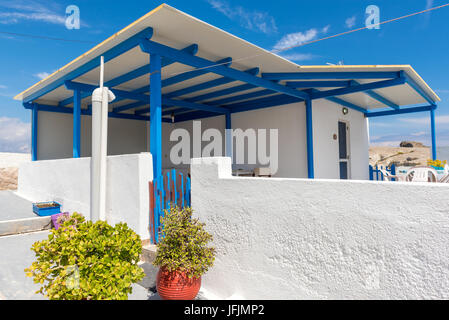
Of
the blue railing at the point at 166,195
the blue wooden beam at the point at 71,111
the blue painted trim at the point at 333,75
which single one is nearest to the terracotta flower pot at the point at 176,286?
the blue railing at the point at 166,195

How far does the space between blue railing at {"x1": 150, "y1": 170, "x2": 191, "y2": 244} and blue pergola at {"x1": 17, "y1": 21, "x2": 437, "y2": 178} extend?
1.27 ft

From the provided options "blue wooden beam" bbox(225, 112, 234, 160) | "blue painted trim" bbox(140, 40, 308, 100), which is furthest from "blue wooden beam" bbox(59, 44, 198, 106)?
"blue wooden beam" bbox(225, 112, 234, 160)

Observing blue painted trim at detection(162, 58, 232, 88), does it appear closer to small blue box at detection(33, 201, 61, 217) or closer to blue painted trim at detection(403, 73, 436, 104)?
small blue box at detection(33, 201, 61, 217)

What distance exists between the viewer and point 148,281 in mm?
3543

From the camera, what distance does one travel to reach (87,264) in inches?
90.1

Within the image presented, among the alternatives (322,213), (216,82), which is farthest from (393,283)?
(216,82)

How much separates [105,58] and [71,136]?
6.46 m

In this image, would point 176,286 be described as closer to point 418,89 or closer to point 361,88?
point 361,88

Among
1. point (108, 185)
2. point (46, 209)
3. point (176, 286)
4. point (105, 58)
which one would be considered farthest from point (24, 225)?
point (176, 286)

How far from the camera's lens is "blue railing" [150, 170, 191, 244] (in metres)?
3.84

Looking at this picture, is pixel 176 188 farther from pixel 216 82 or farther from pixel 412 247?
pixel 216 82

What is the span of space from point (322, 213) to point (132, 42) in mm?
4204

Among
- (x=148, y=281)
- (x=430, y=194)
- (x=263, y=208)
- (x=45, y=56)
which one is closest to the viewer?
(x=430, y=194)

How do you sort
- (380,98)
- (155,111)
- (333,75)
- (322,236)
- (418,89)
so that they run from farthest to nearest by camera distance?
(380,98) < (418,89) < (333,75) < (155,111) < (322,236)
